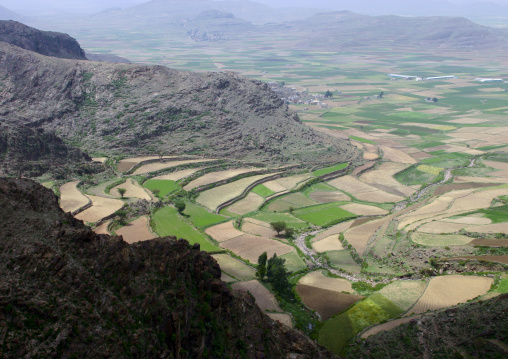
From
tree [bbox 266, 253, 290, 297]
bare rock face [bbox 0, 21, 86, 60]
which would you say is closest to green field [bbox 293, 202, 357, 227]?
tree [bbox 266, 253, 290, 297]

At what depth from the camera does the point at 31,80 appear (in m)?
101

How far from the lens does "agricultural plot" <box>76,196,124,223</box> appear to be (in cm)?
5500

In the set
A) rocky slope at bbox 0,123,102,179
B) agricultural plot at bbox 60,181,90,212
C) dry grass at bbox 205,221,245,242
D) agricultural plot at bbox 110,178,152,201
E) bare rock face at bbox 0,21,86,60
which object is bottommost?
dry grass at bbox 205,221,245,242

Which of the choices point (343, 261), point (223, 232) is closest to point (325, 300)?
point (343, 261)

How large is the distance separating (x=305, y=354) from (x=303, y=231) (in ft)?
105

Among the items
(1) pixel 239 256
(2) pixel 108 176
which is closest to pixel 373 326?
(1) pixel 239 256

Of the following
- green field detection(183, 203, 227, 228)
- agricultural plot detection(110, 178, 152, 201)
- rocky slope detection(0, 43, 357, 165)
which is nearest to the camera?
green field detection(183, 203, 227, 228)

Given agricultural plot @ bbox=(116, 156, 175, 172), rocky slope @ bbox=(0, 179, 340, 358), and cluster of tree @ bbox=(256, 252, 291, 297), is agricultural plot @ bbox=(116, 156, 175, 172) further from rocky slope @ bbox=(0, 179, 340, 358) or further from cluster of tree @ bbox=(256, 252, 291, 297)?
rocky slope @ bbox=(0, 179, 340, 358)

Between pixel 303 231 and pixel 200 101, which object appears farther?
pixel 200 101

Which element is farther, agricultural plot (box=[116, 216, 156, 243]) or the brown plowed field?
agricultural plot (box=[116, 216, 156, 243])

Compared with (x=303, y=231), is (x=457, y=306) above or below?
above

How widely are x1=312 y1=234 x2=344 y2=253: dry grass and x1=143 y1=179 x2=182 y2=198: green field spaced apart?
82.1ft

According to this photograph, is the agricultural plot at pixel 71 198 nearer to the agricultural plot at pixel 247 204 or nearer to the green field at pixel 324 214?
the agricultural plot at pixel 247 204

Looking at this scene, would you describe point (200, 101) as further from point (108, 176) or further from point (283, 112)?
point (108, 176)
